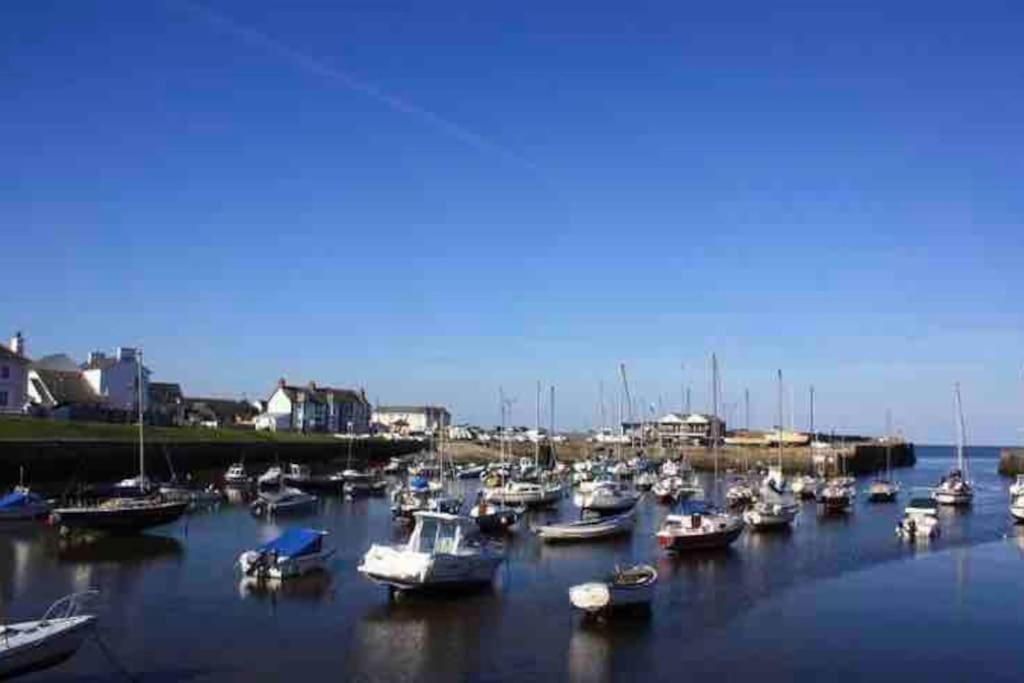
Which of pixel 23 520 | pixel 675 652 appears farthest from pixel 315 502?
pixel 675 652

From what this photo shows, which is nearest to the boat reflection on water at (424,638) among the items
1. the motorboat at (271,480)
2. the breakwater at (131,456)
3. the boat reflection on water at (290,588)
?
the boat reflection on water at (290,588)

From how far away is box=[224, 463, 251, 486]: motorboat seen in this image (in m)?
84.9

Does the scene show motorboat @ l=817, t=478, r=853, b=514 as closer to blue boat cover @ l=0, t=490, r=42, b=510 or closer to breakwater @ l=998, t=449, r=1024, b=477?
blue boat cover @ l=0, t=490, r=42, b=510

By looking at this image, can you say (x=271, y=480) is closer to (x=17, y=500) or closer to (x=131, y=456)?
(x=131, y=456)

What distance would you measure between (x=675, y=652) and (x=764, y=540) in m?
28.7

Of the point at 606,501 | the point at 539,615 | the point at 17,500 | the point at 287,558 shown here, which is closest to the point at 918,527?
the point at 606,501

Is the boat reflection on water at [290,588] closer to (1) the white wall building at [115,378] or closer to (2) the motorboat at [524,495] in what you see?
(2) the motorboat at [524,495]

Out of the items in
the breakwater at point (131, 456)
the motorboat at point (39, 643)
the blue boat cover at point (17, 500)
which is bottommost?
the motorboat at point (39, 643)

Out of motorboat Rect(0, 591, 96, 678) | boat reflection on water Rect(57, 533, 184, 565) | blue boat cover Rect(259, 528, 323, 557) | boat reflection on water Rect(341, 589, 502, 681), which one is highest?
blue boat cover Rect(259, 528, 323, 557)

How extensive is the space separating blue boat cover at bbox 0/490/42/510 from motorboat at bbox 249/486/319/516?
43.8 feet

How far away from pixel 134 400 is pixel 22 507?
57393 millimetres

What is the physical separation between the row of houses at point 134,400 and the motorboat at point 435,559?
3693 centimetres

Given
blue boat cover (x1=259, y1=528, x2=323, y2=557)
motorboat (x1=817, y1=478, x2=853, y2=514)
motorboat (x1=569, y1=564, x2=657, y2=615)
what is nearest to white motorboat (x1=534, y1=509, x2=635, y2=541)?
blue boat cover (x1=259, y1=528, x2=323, y2=557)

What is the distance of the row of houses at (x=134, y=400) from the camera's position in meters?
91.3
